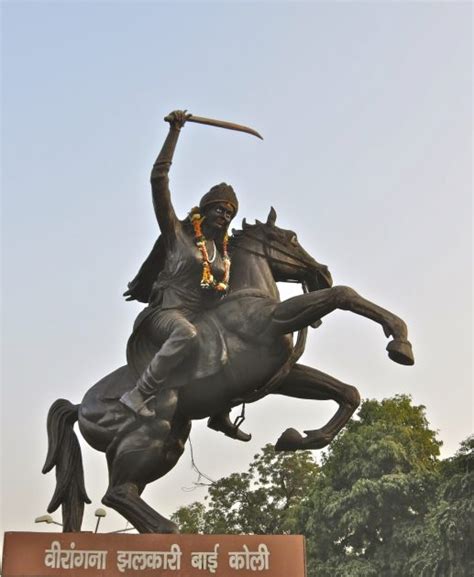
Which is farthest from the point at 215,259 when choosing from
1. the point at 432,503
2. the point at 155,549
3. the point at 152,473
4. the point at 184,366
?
the point at 432,503

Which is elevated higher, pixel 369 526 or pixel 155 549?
pixel 369 526

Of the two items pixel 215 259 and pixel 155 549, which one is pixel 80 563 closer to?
pixel 155 549

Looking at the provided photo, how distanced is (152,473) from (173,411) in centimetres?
58

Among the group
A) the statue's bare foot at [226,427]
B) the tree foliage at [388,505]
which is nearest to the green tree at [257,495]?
the tree foliage at [388,505]

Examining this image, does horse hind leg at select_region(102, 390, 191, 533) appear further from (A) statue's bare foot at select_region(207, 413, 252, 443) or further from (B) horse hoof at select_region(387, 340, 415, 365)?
(B) horse hoof at select_region(387, 340, 415, 365)

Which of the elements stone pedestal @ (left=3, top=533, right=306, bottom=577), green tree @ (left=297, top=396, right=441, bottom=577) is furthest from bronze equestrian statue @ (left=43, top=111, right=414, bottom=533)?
green tree @ (left=297, top=396, right=441, bottom=577)

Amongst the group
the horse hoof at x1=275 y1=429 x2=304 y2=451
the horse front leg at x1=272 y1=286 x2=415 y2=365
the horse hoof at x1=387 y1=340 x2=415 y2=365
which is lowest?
the horse hoof at x1=275 y1=429 x2=304 y2=451

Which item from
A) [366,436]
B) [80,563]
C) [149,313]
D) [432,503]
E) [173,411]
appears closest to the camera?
[80,563]

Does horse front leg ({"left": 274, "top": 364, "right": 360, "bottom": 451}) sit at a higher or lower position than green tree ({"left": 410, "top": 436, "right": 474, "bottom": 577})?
lower

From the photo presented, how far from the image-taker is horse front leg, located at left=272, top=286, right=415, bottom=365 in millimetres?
6566

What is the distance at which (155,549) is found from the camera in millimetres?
5867

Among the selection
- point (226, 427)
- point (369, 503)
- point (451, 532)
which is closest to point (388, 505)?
point (369, 503)

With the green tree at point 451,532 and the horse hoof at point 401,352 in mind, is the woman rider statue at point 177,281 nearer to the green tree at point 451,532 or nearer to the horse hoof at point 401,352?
the horse hoof at point 401,352

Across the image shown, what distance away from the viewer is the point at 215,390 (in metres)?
6.80
